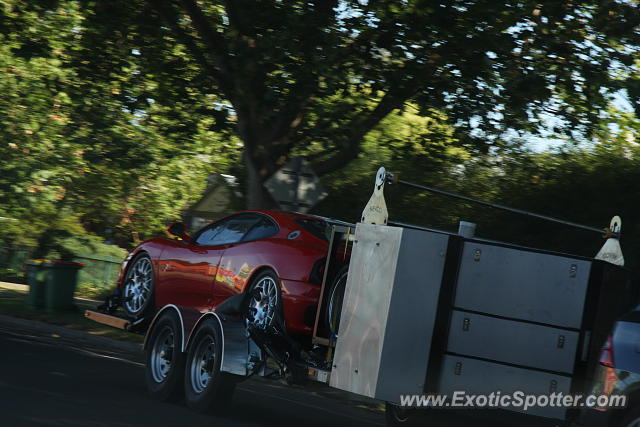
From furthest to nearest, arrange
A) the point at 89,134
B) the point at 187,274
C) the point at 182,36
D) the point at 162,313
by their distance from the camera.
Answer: the point at 89,134 < the point at 182,36 < the point at 187,274 < the point at 162,313

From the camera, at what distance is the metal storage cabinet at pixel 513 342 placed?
23.7ft

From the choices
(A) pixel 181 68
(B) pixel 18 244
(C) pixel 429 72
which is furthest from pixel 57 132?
(C) pixel 429 72

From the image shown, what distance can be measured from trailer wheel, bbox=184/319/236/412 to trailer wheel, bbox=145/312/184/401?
174mm

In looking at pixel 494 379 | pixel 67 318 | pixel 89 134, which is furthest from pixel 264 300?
pixel 89 134

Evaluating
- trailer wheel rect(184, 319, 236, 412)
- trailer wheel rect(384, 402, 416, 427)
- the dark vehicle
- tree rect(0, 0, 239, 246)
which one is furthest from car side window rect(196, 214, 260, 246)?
tree rect(0, 0, 239, 246)

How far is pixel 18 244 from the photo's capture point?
99.6ft

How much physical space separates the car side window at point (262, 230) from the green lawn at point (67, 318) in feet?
20.5

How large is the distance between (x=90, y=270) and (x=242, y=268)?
846 inches

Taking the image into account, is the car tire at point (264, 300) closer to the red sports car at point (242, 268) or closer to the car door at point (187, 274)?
the red sports car at point (242, 268)

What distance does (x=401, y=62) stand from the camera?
54.4 ft

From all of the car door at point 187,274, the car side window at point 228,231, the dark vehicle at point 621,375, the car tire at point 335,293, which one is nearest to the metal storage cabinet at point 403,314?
the dark vehicle at point 621,375

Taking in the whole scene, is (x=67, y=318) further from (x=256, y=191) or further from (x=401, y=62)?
(x=401, y=62)

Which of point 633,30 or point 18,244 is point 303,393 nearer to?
point 633,30

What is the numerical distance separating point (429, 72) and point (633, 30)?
313 cm
